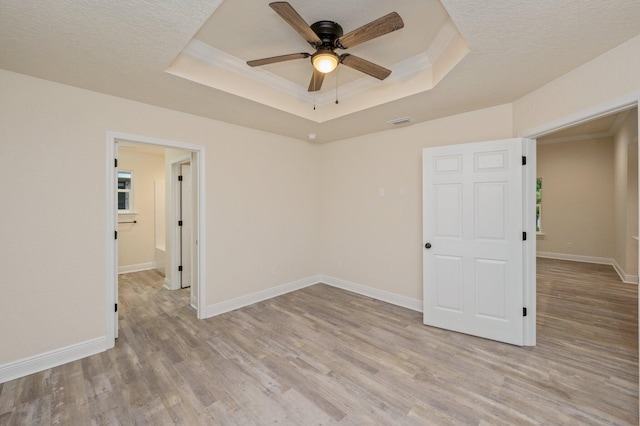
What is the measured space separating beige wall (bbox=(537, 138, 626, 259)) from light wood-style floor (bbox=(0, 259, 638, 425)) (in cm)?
352

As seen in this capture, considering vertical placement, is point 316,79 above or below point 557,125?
above

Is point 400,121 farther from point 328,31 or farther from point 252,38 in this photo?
point 252,38

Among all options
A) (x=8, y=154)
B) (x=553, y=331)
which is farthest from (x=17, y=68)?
(x=553, y=331)

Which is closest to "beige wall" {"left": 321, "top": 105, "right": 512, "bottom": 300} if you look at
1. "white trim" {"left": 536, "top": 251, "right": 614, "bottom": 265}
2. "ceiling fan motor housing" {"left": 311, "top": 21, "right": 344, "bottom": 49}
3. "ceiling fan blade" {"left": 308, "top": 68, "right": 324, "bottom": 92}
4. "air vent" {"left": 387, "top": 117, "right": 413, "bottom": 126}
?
"air vent" {"left": 387, "top": 117, "right": 413, "bottom": 126}

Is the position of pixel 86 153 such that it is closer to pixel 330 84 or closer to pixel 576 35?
pixel 330 84

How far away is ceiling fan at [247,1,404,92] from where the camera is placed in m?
1.74

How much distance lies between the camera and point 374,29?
6.03 feet

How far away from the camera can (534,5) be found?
62.2 inches

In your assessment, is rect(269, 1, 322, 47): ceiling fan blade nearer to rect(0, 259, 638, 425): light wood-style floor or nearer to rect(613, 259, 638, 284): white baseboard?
rect(0, 259, 638, 425): light wood-style floor

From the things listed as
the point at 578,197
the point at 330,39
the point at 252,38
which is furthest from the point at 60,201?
the point at 578,197

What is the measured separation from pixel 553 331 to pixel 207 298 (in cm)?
412

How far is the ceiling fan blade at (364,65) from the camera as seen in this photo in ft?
7.25

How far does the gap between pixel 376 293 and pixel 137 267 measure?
513 cm

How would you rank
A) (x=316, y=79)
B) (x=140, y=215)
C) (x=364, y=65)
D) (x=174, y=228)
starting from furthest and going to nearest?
(x=140, y=215) → (x=174, y=228) → (x=316, y=79) → (x=364, y=65)
